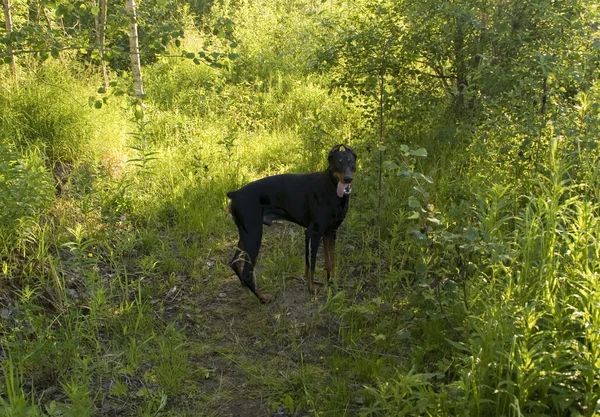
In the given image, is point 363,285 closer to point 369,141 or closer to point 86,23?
point 369,141

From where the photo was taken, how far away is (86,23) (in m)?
11.1

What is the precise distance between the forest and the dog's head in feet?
1.76

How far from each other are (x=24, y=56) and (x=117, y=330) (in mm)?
4413

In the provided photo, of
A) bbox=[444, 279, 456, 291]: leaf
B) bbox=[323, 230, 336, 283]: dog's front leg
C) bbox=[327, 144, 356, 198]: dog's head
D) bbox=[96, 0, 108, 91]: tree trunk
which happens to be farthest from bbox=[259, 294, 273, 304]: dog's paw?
bbox=[96, 0, 108, 91]: tree trunk

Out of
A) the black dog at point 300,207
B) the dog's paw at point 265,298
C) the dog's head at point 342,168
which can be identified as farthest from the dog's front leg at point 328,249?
the dog's paw at point 265,298

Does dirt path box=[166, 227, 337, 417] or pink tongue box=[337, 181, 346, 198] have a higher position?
pink tongue box=[337, 181, 346, 198]

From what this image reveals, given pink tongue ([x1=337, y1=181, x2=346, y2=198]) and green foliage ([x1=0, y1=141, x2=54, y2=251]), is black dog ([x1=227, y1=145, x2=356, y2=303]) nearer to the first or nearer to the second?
pink tongue ([x1=337, y1=181, x2=346, y2=198])

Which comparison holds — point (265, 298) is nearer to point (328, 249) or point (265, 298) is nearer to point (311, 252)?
point (311, 252)

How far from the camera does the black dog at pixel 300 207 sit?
166 inches

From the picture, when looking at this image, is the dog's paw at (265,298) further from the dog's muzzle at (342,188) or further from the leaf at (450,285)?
the leaf at (450,285)

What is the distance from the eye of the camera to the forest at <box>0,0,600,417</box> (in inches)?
105

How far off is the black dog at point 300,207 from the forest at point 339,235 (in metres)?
0.32

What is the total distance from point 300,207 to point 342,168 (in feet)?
1.78

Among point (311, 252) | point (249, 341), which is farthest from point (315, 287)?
point (249, 341)
